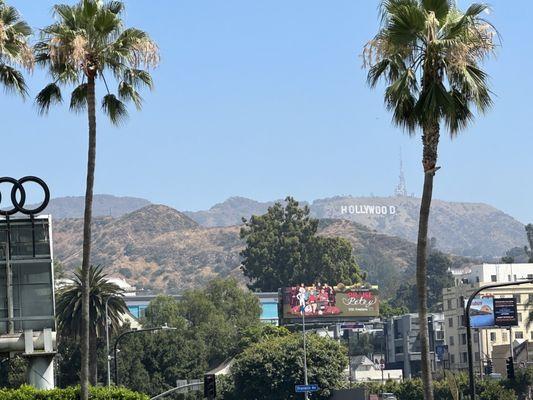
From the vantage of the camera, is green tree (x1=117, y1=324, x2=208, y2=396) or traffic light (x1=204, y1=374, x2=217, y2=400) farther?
green tree (x1=117, y1=324, x2=208, y2=396)

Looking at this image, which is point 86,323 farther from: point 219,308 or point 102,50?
point 219,308

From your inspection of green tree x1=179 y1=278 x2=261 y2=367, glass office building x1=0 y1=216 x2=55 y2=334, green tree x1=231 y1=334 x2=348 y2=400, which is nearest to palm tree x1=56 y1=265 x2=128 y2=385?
green tree x1=231 y1=334 x2=348 y2=400

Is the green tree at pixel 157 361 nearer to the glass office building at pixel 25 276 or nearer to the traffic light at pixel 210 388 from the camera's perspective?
the traffic light at pixel 210 388

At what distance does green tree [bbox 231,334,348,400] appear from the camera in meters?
148

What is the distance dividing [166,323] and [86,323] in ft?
465

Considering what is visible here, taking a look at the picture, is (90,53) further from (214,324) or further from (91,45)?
(214,324)

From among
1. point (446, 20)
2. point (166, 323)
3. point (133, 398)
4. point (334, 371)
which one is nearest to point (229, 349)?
point (166, 323)

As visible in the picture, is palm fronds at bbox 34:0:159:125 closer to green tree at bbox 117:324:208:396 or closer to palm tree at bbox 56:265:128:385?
palm tree at bbox 56:265:128:385

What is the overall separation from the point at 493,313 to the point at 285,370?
41.5m

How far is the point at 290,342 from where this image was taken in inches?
6029

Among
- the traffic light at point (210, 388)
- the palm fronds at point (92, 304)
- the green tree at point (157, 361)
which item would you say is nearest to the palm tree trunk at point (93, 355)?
the palm fronds at point (92, 304)

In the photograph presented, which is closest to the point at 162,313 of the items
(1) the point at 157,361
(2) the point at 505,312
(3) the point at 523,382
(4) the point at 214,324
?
(4) the point at 214,324

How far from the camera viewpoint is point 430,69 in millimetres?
36469

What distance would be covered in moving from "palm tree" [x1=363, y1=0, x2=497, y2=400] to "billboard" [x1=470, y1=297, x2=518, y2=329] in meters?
141
